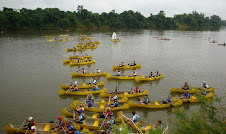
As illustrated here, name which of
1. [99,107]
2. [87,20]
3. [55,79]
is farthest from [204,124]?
[87,20]

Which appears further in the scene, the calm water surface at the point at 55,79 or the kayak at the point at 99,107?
the calm water surface at the point at 55,79

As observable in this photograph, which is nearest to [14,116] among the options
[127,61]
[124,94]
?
[124,94]

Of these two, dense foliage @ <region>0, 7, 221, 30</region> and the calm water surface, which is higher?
dense foliage @ <region>0, 7, 221, 30</region>

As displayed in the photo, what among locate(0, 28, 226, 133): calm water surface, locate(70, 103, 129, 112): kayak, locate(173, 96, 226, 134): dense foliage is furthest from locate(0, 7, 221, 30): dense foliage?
locate(173, 96, 226, 134): dense foliage

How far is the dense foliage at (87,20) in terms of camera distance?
89925mm

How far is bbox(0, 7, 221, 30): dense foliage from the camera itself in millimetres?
89925

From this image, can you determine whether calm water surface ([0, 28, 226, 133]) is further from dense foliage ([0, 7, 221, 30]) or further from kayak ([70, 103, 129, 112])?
dense foliage ([0, 7, 221, 30])

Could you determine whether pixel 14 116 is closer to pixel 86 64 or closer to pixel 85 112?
pixel 85 112

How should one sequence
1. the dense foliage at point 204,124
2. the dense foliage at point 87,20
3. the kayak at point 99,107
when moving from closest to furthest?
the dense foliage at point 204,124 → the kayak at point 99,107 → the dense foliage at point 87,20

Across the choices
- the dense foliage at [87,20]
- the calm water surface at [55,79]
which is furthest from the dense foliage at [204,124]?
the dense foliage at [87,20]

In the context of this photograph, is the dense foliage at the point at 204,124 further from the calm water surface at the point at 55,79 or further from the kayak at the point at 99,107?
the kayak at the point at 99,107

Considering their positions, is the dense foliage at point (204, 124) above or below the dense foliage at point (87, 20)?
below

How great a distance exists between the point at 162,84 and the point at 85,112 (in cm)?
1320

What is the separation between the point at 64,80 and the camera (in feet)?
87.7
